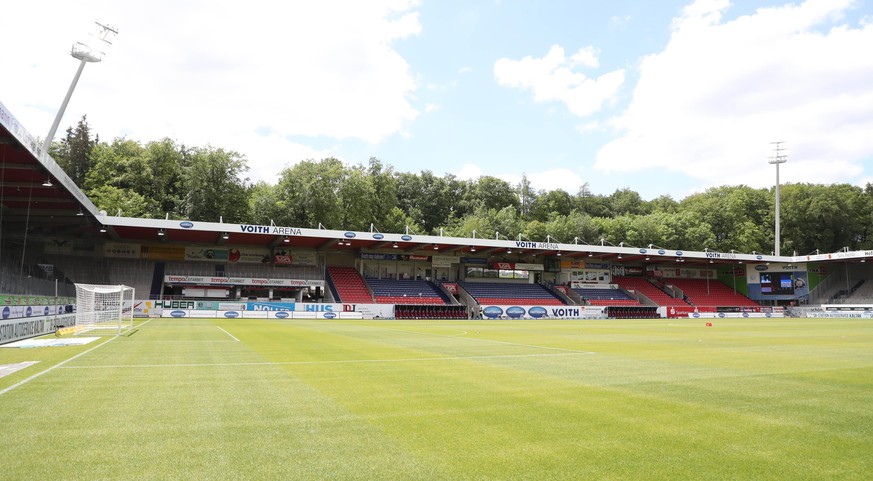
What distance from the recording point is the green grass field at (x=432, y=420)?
484cm

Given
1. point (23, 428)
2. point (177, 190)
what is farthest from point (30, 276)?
point (177, 190)

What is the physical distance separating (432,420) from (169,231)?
46.6m

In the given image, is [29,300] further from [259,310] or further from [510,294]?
[510,294]

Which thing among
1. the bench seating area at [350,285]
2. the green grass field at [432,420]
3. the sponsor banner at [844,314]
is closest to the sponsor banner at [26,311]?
the green grass field at [432,420]

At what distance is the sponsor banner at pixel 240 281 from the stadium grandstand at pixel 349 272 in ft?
0.35

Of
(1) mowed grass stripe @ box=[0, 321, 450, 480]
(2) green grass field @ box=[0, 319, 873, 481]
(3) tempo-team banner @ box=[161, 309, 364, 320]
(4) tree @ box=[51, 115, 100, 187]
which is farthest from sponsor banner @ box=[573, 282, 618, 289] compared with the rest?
(4) tree @ box=[51, 115, 100, 187]

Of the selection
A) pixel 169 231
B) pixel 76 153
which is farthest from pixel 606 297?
pixel 76 153

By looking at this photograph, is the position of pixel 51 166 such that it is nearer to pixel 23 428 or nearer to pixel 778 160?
pixel 23 428

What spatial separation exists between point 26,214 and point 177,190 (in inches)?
1659

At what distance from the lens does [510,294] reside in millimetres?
57406

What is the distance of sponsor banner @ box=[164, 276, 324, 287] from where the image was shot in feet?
160

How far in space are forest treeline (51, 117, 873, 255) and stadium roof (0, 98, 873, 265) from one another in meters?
8.12

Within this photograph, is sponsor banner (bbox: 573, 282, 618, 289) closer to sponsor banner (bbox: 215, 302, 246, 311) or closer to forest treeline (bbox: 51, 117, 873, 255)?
forest treeline (bbox: 51, 117, 873, 255)

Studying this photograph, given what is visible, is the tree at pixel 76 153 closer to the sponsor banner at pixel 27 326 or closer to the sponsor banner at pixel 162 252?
the sponsor banner at pixel 162 252
